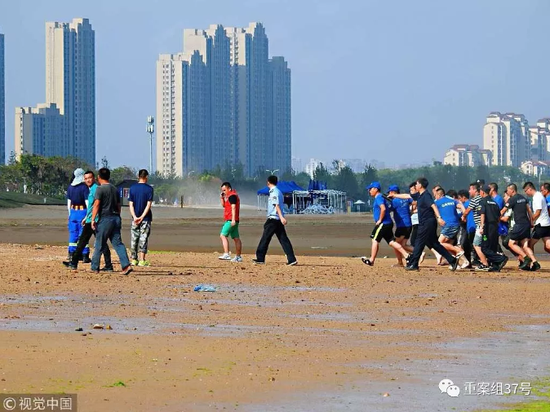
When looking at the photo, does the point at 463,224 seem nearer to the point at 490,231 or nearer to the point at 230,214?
the point at 490,231

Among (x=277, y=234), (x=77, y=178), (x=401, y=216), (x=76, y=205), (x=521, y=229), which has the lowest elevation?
(x=277, y=234)

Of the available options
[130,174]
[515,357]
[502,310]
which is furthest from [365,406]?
[130,174]

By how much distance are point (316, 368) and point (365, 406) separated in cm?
166

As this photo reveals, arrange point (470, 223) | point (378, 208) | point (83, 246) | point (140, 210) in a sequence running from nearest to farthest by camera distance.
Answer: point (83, 246), point (140, 210), point (378, 208), point (470, 223)

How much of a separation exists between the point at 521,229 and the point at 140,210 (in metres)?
6.50

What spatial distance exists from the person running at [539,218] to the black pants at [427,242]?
1.61 metres

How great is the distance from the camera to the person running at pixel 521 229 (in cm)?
2061

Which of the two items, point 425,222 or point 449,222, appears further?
point 449,222

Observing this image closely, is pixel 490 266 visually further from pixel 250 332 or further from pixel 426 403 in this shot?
pixel 426 403

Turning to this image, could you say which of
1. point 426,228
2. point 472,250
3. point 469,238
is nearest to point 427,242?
point 426,228

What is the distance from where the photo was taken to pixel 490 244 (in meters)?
20.5

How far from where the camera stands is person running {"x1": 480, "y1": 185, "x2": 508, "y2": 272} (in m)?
20.3

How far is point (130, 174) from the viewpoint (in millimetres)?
144875

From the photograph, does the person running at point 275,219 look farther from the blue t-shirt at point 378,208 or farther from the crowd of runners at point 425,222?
the blue t-shirt at point 378,208
